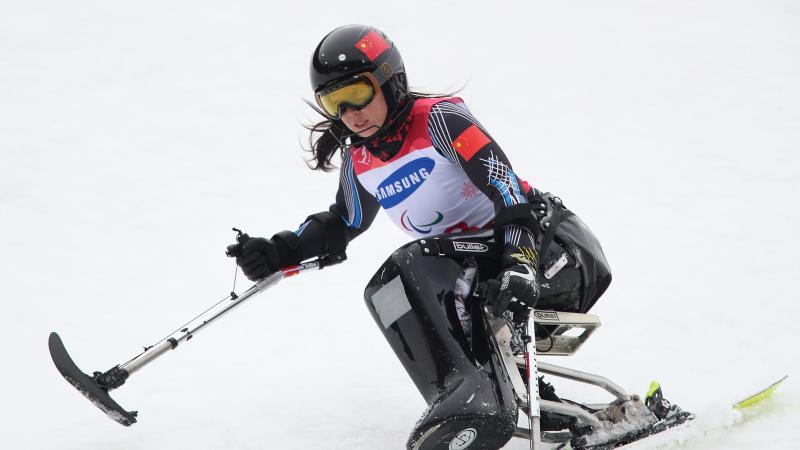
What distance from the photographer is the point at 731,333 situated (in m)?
6.06

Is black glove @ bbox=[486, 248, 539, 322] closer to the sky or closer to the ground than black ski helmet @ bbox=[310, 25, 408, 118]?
closer to the ground

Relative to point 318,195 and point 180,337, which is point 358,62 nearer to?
point 180,337

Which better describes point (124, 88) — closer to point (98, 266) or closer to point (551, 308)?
point (98, 266)

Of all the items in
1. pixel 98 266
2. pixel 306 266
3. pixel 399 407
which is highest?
pixel 98 266

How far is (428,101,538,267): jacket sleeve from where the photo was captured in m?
4.19

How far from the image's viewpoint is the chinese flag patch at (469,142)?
4.27 m

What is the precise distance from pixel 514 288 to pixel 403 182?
0.92 meters

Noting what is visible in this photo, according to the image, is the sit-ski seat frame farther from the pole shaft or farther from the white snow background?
the pole shaft

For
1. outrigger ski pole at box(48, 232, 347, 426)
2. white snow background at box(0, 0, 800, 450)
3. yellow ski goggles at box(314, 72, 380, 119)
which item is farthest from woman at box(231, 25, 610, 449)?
white snow background at box(0, 0, 800, 450)

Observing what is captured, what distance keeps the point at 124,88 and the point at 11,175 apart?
243cm

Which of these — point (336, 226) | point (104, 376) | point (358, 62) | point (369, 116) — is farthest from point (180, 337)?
point (358, 62)

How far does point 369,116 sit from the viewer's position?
445 cm

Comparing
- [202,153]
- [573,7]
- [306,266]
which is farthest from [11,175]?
[573,7]

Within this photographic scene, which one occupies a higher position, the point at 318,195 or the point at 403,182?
the point at 318,195
